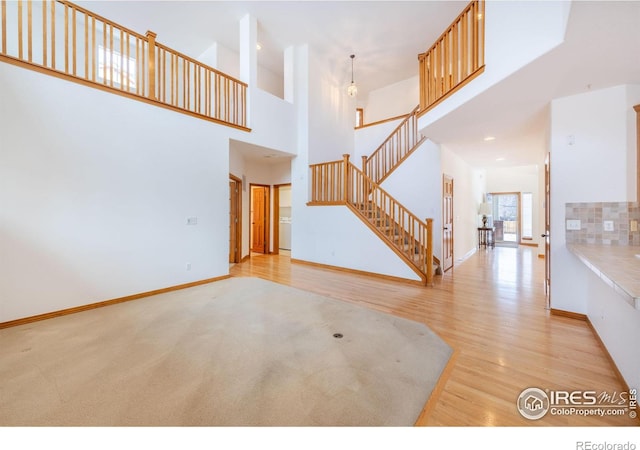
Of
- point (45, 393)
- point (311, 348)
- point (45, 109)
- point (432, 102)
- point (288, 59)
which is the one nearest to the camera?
point (45, 393)

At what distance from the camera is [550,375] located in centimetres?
199

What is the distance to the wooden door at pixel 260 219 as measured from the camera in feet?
26.5

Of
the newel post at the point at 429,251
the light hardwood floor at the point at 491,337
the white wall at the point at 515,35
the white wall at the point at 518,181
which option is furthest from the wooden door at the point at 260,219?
the white wall at the point at 518,181

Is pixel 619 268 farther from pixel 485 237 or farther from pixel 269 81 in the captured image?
pixel 485 237

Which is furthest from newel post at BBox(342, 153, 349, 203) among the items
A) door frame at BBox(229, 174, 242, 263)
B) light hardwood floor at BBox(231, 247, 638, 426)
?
door frame at BBox(229, 174, 242, 263)

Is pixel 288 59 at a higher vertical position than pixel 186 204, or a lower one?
higher

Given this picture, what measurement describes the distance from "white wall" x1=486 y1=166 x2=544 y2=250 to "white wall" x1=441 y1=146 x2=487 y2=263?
2.11 metres

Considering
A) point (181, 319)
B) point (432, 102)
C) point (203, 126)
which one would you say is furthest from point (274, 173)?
point (181, 319)

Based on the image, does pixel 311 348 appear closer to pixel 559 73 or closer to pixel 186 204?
pixel 186 204

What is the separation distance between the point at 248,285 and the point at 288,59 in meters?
5.39

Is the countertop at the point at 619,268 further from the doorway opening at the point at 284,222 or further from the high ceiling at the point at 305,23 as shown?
the doorway opening at the point at 284,222

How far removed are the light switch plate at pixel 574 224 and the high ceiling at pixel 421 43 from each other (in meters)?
1.45

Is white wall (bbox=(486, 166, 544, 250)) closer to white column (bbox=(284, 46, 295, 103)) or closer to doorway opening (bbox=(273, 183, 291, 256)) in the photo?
doorway opening (bbox=(273, 183, 291, 256))

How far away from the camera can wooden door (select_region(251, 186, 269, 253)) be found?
8.06 m
